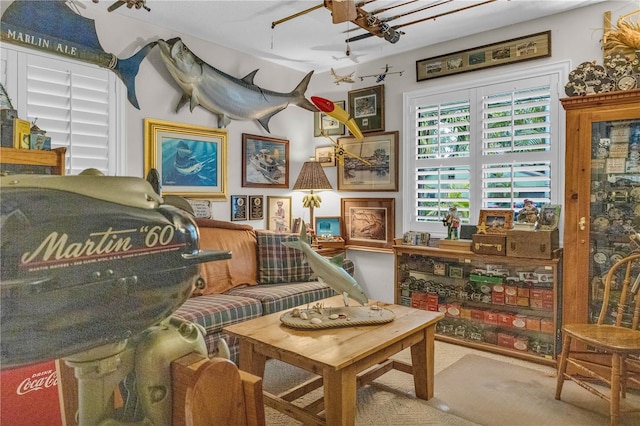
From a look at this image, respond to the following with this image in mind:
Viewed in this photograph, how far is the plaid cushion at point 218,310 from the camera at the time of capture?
8.20 ft

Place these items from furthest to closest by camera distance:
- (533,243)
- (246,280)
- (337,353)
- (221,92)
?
(221,92) → (246,280) → (533,243) → (337,353)

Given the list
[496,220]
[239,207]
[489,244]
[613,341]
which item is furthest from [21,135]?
[496,220]

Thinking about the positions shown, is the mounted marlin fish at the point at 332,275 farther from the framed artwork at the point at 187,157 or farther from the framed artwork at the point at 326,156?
the framed artwork at the point at 326,156

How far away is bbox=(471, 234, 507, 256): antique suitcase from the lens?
10.1 ft

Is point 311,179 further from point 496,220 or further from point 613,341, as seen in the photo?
point 613,341

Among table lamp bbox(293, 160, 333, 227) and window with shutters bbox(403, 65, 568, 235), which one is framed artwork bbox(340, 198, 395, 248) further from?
table lamp bbox(293, 160, 333, 227)

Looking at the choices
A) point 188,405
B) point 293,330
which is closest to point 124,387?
point 188,405

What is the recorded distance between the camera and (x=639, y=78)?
2.50 m

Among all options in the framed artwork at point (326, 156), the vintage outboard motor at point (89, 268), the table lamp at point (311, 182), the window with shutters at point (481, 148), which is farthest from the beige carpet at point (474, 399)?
the framed artwork at point (326, 156)

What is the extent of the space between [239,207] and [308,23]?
167cm

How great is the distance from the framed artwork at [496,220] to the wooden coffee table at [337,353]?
1.12 metres

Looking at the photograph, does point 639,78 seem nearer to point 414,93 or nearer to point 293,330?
point 414,93

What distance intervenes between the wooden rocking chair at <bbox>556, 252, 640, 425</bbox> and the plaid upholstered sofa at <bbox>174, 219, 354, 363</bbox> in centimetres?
169

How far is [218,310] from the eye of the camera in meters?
2.63
